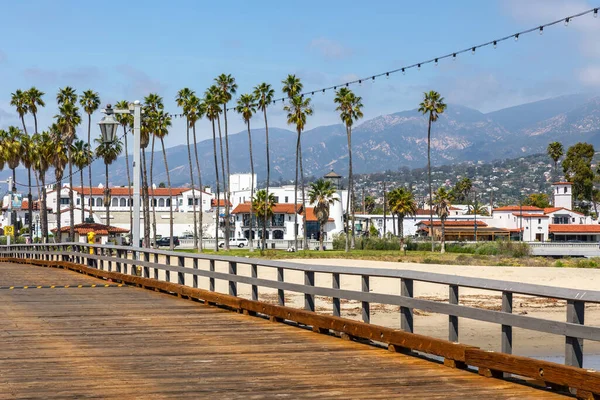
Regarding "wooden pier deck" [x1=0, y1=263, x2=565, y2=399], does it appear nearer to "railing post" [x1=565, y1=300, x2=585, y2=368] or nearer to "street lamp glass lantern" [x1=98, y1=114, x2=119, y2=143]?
"railing post" [x1=565, y1=300, x2=585, y2=368]

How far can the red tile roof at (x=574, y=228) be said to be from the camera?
5941 inches

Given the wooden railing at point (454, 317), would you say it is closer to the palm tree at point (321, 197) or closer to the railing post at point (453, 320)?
the railing post at point (453, 320)

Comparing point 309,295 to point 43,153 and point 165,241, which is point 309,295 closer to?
point 43,153

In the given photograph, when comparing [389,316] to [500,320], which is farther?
[389,316]

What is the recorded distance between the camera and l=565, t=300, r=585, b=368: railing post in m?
9.35

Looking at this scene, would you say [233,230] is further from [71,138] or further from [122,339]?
[122,339]

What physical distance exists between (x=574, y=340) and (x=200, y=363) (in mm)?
4650

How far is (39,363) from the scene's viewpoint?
11.9 metres

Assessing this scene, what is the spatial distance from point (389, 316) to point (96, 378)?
55.8 feet

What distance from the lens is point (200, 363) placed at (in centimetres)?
1208

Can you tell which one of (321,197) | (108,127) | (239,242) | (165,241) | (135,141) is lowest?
(239,242)

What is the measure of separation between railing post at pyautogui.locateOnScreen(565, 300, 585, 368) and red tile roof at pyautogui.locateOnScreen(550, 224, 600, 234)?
146750 mm

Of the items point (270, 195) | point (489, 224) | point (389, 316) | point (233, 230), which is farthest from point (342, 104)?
point (389, 316)

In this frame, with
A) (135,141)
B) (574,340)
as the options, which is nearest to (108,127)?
(135,141)
